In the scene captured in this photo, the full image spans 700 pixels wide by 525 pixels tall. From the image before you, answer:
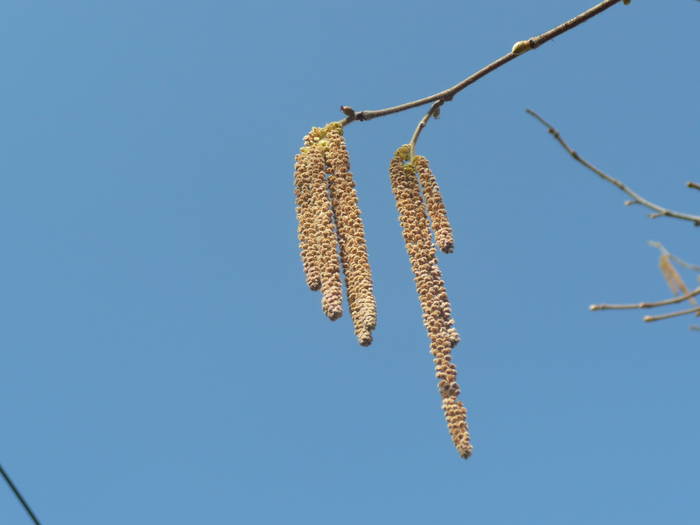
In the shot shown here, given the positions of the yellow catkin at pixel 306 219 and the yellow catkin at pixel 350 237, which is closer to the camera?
the yellow catkin at pixel 350 237

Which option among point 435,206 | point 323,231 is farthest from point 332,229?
point 435,206

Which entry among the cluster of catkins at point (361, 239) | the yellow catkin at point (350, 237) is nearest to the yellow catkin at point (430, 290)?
the cluster of catkins at point (361, 239)

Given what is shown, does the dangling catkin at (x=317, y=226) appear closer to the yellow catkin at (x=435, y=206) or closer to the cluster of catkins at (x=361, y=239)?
the cluster of catkins at (x=361, y=239)

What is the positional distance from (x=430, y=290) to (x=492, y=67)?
0.62m

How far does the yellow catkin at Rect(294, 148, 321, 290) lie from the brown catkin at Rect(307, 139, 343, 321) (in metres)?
0.01

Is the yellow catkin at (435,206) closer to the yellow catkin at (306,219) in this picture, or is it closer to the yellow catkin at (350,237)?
the yellow catkin at (350,237)

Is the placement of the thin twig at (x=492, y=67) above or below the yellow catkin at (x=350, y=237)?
above

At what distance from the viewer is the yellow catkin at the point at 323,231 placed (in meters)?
2.64

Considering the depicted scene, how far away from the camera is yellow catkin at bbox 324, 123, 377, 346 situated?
2611mm

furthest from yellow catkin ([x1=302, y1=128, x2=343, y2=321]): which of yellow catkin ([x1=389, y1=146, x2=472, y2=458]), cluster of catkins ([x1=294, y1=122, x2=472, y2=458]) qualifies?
yellow catkin ([x1=389, y1=146, x2=472, y2=458])

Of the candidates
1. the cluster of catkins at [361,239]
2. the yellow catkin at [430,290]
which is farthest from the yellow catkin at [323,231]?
the yellow catkin at [430,290]

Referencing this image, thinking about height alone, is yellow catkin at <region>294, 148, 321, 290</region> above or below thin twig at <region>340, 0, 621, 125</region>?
below

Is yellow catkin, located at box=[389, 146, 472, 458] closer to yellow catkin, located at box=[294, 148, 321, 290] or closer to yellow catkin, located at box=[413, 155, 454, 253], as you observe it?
yellow catkin, located at box=[413, 155, 454, 253]

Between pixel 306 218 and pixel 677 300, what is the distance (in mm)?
1198
